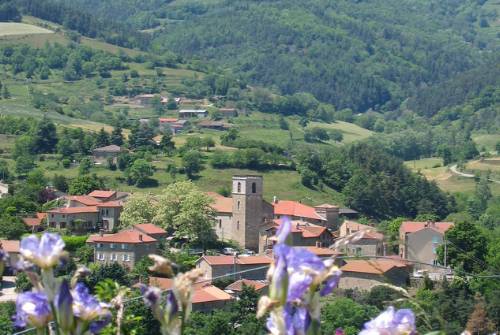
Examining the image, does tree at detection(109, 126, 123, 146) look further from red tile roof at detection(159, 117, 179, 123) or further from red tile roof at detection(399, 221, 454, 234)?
red tile roof at detection(159, 117, 179, 123)

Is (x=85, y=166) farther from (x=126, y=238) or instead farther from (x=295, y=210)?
(x=126, y=238)

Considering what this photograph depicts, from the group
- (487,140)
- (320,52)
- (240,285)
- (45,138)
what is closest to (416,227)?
(240,285)

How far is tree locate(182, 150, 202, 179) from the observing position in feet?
191

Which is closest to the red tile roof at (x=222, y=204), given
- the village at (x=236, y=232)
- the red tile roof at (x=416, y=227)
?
the village at (x=236, y=232)

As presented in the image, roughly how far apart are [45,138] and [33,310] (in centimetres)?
6222

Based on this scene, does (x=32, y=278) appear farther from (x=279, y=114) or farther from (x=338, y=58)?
(x=338, y=58)

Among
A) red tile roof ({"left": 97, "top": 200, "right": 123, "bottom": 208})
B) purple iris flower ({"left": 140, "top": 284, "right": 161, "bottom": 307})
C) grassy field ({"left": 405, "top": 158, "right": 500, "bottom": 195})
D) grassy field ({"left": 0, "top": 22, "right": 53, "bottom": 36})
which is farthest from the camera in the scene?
grassy field ({"left": 0, "top": 22, "right": 53, "bottom": 36})

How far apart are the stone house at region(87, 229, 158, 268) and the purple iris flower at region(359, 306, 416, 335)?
1424 inches

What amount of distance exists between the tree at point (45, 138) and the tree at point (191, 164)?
29.8 feet

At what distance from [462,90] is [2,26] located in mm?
54355

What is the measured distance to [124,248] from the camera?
129 ft

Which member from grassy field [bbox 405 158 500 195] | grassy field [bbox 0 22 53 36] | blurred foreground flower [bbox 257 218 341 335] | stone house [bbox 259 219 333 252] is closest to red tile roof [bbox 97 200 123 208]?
stone house [bbox 259 219 333 252]

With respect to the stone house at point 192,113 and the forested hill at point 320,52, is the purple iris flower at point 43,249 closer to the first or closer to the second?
the stone house at point 192,113

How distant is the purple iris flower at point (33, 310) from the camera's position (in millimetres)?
2638
